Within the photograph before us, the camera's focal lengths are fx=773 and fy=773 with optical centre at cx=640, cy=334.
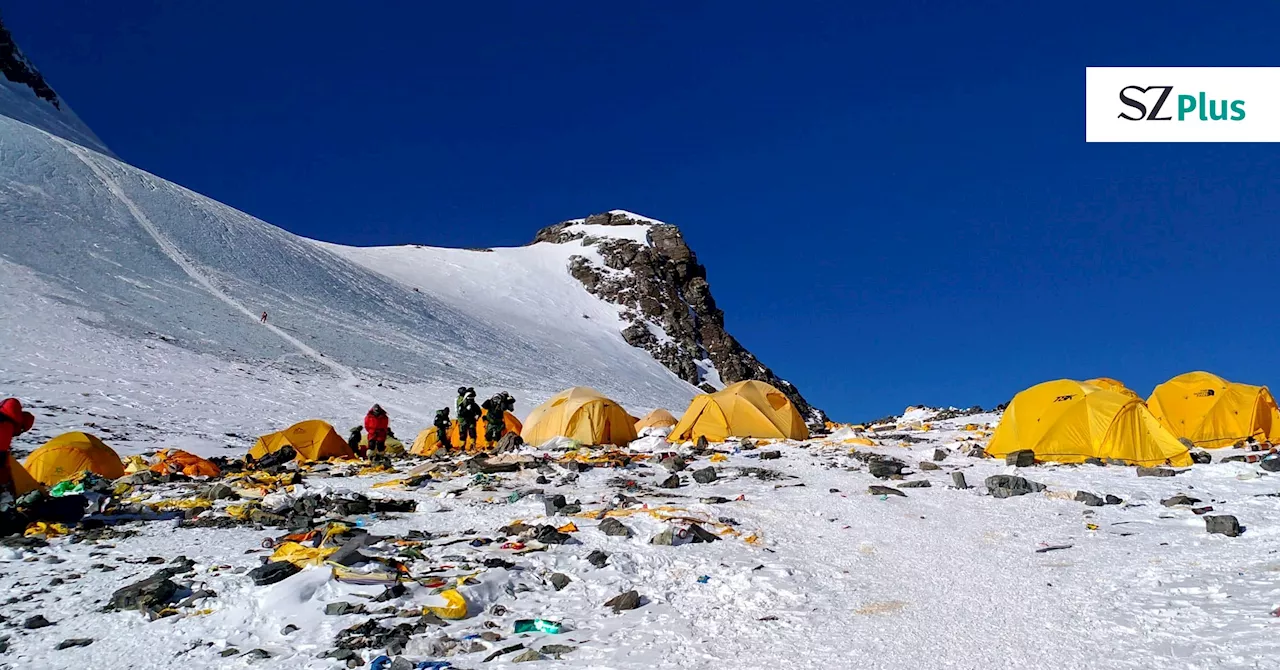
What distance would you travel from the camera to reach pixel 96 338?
33.9 m

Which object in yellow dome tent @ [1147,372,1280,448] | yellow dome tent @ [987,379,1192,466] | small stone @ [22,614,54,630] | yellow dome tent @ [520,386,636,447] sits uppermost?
yellow dome tent @ [1147,372,1280,448]

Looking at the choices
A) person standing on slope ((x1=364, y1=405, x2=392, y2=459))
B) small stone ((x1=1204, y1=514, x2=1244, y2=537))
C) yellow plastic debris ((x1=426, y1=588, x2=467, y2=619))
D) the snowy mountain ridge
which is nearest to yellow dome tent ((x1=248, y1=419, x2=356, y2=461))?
person standing on slope ((x1=364, y1=405, x2=392, y2=459))

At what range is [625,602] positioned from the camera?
7102 millimetres

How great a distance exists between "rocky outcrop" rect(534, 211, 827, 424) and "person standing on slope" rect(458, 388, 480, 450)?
57.1 m

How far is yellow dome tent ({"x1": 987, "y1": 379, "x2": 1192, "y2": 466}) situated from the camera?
14922mm

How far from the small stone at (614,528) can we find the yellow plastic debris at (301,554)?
3.08 metres

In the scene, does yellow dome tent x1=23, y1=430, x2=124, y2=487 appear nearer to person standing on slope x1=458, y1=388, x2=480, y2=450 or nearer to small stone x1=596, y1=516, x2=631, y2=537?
person standing on slope x1=458, y1=388, x2=480, y2=450

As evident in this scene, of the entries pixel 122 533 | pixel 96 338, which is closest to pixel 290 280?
pixel 96 338

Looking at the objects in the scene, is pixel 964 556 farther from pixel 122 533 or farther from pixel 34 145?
pixel 34 145

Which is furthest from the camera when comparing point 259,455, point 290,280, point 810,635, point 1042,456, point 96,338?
point 290,280

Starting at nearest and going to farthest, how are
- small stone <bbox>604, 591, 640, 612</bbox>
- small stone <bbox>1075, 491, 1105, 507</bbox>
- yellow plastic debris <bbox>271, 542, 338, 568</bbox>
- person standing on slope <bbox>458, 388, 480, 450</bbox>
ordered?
1. small stone <bbox>604, 591, 640, 612</bbox>
2. yellow plastic debris <bbox>271, 542, 338, 568</bbox>
3. small stone <bbox>1075, 491, 1105, 507</bbox>
4. person standing on slope <bbox>458, 388, 480, 450</bbox>

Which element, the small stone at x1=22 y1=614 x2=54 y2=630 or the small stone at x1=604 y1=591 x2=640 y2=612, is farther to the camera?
the small stone at x1=604 y1=591 x2=640 y2=612

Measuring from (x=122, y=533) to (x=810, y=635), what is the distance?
8.93m

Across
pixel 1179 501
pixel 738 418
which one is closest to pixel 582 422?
pixel 738 418
